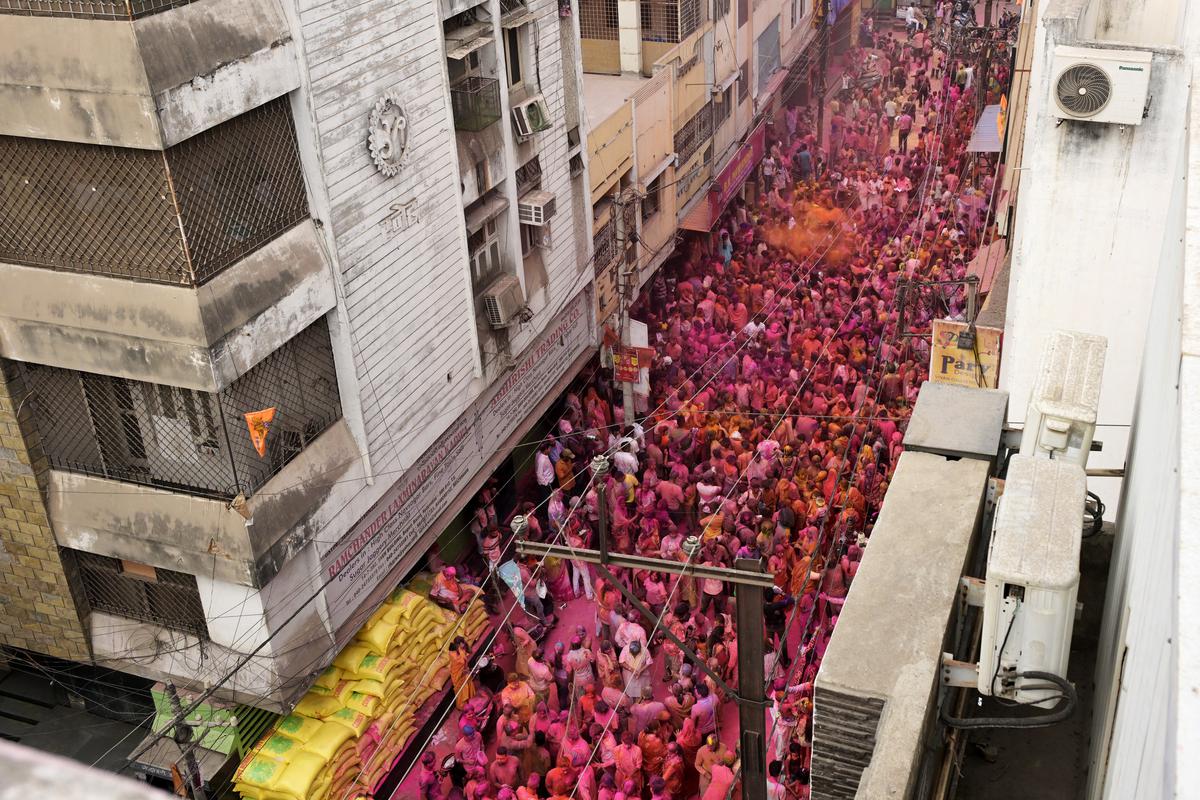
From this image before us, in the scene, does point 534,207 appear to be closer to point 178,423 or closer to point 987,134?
point 178,423

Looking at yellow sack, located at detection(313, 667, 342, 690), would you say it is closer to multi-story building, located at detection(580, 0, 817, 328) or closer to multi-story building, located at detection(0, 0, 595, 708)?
multi-story building, located at detection(0, 0, 595, 708)

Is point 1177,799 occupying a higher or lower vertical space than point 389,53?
higher

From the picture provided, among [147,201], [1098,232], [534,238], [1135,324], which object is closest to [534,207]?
[534,238]

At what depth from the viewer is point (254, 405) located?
11.2 m

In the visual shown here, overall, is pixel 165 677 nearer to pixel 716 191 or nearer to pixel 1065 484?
pixel 1065 484

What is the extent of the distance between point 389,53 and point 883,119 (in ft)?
71.9

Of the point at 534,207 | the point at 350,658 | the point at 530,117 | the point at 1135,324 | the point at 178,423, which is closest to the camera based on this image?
the point at 178,423

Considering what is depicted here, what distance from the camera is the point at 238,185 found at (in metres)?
10.6

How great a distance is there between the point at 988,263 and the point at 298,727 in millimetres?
14015

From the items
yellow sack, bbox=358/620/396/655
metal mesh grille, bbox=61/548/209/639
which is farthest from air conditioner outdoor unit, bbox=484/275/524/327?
metal mesh grille, bbox=61/548/209/639

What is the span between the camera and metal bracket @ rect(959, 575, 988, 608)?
240 inches

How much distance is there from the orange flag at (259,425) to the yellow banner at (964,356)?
777cm

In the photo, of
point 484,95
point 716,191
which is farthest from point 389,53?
point 716,191

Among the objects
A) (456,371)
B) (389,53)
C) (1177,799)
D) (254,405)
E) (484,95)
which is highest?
(1177,799)
